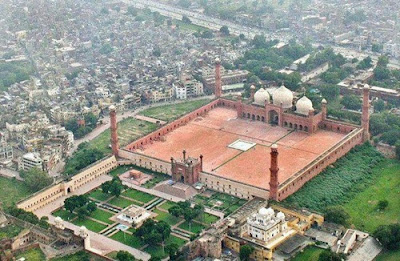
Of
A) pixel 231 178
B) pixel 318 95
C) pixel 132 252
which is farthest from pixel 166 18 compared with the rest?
pixel 132 252

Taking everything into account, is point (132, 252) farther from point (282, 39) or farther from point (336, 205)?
point (282, 39)

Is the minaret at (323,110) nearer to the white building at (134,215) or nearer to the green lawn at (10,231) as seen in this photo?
the white building at (134,215)

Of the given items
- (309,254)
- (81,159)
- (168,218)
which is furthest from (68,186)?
(309,254)

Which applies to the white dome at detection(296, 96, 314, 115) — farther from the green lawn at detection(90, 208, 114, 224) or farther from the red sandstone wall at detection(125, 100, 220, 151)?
the green lawn at detection(90, 208, 114, 224)

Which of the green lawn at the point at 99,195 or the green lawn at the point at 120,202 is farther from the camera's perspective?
the green lawn at the point at 99,195

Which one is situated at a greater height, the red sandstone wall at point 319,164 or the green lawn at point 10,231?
the green lawn at point 10,231

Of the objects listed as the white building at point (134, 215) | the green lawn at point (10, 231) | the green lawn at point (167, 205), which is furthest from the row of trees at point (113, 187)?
the green lawn at point (10, 231)

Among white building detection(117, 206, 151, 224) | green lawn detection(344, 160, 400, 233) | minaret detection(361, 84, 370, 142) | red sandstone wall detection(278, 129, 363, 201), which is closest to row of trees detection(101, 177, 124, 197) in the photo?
white building detection(117, 206, 151, 224)
